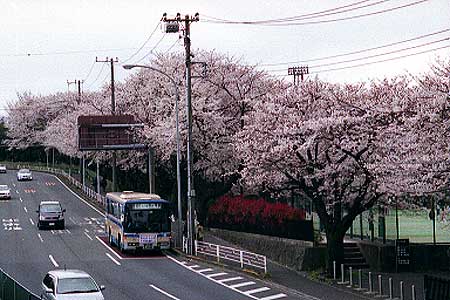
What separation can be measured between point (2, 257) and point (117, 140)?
793 inches

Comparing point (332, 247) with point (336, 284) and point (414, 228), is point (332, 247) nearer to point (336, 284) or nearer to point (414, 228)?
point (336, 284)

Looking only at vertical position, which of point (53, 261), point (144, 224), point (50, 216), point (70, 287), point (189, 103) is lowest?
point (53, 261)

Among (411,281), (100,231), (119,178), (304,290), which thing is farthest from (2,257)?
(119,178)

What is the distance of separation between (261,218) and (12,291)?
21523 mm

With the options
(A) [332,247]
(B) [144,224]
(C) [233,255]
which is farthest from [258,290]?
(B) [144,224]

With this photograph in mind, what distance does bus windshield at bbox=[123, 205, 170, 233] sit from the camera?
40.8m

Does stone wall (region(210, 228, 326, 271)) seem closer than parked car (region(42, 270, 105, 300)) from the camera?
No

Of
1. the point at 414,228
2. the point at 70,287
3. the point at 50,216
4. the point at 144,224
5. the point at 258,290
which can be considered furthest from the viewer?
the point at 50,216

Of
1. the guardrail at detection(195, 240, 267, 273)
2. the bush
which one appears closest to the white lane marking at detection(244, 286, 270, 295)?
the guardrail at detection(195, 240, 267, 273)

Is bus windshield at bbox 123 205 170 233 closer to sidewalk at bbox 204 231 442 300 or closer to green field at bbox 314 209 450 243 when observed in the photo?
sidewalk at bbox 204 231 442 300

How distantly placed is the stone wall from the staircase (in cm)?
162

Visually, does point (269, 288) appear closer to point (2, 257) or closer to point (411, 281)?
point (411, 281)

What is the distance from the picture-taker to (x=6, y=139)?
13600 centimetres

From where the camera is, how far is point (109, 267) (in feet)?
121
